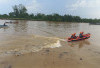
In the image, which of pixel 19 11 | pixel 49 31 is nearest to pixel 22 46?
pixel 49 31

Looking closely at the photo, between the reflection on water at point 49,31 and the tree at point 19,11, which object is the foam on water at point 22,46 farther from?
the tree at point 19,11

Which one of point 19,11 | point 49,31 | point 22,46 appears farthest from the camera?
point 19,11

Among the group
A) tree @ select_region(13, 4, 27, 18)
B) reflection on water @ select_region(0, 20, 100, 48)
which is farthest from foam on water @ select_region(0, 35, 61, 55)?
tree @ select_region(13, 4, 27, 18)

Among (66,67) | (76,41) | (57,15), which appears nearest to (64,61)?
(66,67)

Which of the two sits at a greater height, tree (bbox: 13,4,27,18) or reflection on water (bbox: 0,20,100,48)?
tree (bbox: 13,4,27,18)

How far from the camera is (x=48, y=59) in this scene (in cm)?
550

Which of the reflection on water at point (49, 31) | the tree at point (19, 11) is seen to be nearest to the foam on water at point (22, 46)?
the reflection on water at point (49, 31)

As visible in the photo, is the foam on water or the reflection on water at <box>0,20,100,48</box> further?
the reflection on water at <box>0,20,100,48</box>

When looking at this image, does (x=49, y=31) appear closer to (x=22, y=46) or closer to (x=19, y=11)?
(x=22, y=46)

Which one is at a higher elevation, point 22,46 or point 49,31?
point 49,31

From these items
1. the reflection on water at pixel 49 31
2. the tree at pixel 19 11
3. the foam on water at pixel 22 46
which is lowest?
the foam on water at pixel 22 46

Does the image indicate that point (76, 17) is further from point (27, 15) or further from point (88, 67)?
point (88, 67)

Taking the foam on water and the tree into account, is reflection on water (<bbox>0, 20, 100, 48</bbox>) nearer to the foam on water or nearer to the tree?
the foam on water

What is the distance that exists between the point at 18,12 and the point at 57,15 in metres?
39.8
